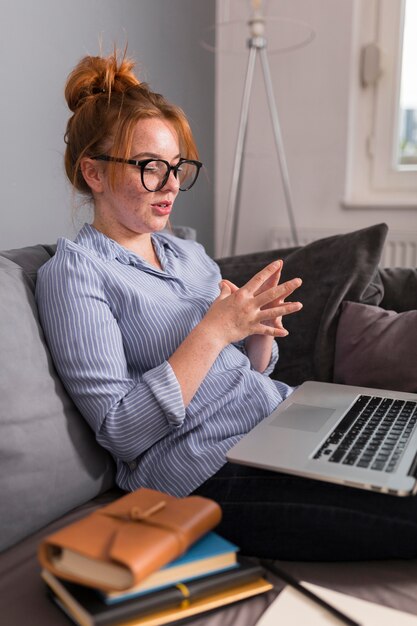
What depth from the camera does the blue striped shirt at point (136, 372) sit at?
3.73 ft

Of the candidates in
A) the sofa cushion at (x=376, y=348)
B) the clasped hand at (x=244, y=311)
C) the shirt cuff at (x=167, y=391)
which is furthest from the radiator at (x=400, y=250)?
the shirt cuff at (x=167, y=391)

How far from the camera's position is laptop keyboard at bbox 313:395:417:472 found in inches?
Result: 40.4

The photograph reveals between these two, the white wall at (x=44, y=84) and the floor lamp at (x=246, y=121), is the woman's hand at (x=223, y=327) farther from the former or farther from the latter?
the floor lamp at (x=246, y=121)

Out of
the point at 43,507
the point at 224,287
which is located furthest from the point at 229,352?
the point at 43,507

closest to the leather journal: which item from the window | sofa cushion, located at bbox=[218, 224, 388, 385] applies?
sofa cushion, located at bbox=[218, 224, 388, 385]

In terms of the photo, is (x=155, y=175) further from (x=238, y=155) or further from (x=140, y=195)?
(x=238, y=155)

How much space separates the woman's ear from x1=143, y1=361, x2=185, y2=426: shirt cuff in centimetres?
46

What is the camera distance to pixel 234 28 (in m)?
3.12

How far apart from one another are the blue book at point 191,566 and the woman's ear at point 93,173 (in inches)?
31.0

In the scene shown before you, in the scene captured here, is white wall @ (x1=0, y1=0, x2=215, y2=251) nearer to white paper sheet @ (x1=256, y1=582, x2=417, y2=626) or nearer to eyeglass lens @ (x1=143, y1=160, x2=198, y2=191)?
eyeglass lens @ (x1=143, y1=160, x2=198, y2=191)

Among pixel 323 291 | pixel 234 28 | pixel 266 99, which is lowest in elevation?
pixel 323 291

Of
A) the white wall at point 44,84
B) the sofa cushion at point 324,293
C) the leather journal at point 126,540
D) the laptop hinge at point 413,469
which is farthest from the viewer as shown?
the white wall at point 44,84

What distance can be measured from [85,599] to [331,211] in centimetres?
254

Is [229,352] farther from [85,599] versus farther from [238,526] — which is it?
[85,599]
